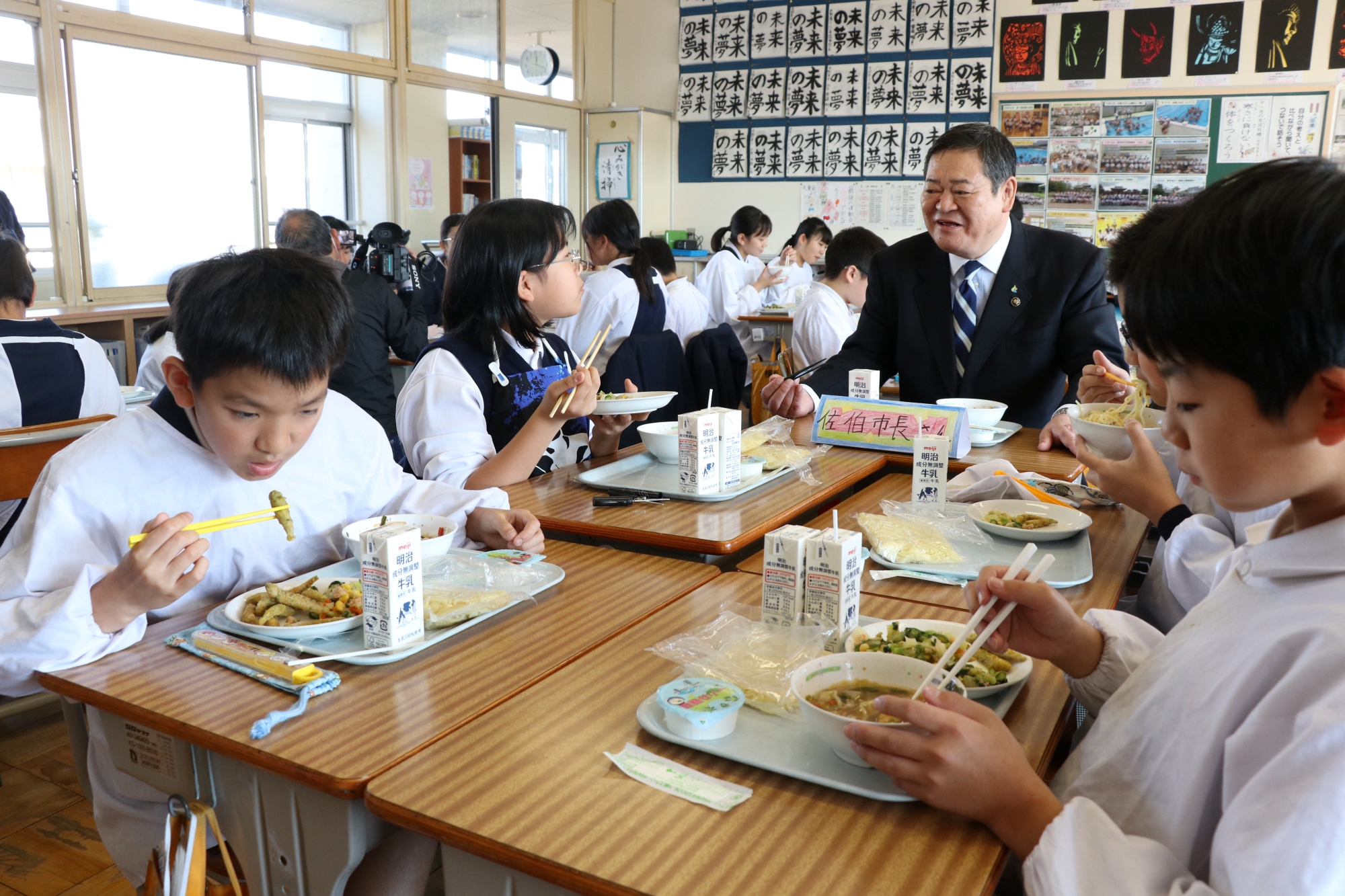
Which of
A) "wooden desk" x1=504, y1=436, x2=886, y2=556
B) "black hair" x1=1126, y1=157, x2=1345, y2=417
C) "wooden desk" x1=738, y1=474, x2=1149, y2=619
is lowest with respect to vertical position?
"wooden desk" x1=738, y1=474, x2=1149, y2=619

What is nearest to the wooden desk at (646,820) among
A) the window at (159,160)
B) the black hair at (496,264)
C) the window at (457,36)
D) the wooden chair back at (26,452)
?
the black hair at (496,264)

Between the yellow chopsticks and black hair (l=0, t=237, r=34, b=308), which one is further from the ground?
black hair (l=0, t=237, r=34, b=308)

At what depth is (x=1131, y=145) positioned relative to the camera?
6195 millimetres

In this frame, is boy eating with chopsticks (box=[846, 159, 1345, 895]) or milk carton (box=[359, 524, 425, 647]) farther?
milk carton (box=[359, 524, 425, 647])

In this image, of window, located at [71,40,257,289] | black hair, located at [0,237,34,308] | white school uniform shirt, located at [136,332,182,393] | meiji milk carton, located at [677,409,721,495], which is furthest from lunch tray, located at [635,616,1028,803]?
window, located at [71,40,257,289]

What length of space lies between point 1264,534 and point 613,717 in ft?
2.10

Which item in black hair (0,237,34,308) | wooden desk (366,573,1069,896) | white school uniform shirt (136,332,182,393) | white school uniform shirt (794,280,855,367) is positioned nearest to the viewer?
wooden desk (366,573,1069,896)

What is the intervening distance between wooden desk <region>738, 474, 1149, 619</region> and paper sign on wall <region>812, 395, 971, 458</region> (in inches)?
8.1

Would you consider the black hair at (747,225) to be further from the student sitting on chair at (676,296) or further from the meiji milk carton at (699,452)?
the meiji milk carton at (699,452)

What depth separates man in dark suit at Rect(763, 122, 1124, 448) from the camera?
269 cm

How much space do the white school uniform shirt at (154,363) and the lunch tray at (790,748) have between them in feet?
9.96

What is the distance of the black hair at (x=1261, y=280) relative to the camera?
650mm

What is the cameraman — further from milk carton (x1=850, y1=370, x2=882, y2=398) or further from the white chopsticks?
the white chopsticks

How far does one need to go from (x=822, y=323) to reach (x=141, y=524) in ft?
12.0
